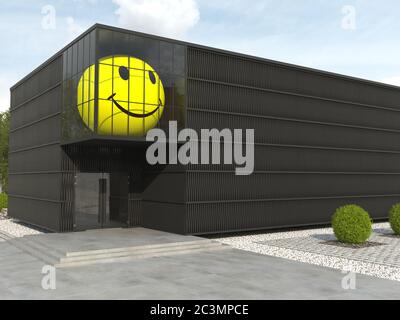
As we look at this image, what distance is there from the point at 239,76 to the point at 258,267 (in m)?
11.8

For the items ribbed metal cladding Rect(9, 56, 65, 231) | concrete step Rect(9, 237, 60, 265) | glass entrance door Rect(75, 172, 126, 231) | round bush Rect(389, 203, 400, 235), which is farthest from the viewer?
glass entrance door Rect(75, 172, 126, 231)

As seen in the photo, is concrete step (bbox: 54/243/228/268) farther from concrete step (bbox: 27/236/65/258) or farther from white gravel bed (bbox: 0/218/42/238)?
white gravel bed (bbox: 0/218/42/238)

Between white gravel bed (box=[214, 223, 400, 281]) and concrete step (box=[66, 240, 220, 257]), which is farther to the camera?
concrete step (box=[66, 240, 220, 257])

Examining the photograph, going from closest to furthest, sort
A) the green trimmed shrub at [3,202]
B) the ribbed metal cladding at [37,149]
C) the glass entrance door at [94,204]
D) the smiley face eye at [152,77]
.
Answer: the smiley face eye at [152,77], the ribbed metal cladding at [37,149], the glass entrance door at [94,204], the green trimmed shrub at [3,202]

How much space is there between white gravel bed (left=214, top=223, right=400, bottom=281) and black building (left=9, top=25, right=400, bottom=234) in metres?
0.92

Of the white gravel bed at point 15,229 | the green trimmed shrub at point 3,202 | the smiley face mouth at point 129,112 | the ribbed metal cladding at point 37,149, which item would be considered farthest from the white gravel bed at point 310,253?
the green trimmed shrub at point 3,202

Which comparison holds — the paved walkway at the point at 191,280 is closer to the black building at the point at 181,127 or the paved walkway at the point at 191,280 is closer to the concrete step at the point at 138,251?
the concrete step at the point at 138,251

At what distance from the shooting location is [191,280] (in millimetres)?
12734

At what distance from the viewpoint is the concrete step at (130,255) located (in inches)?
599

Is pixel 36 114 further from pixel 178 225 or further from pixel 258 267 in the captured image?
pixel 258 267

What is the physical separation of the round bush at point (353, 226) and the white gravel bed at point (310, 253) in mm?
826

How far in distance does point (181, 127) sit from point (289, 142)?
7171 mm

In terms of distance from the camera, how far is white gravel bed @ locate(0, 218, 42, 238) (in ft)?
78.3

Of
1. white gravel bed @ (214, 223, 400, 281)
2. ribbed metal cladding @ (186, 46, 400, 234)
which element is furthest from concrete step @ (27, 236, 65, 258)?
white gravel bed @ (214, 223, 400, 281)
